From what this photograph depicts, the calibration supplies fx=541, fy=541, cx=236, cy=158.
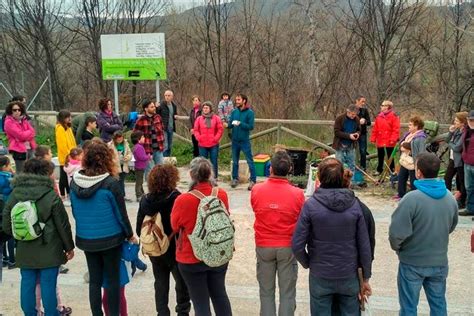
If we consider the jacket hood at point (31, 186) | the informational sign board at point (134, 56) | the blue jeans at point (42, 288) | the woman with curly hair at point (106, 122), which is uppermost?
the informational sign board at point (134, 56)

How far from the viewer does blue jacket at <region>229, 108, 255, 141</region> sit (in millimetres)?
9398

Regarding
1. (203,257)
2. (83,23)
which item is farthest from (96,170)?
(83,23)

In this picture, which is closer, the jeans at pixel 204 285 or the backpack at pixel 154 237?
the jeans at pixel 204 285

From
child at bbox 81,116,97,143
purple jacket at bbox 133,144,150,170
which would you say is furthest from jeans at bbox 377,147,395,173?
child at bbox 81,116,97,143

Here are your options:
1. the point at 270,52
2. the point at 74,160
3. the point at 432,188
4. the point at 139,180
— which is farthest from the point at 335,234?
the point at 270,52

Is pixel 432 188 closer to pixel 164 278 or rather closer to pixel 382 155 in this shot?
pixel 164 278

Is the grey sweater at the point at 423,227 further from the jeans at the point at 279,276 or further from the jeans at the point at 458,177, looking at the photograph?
the jeans at the point at 458,177

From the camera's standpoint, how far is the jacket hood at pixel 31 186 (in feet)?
13.8

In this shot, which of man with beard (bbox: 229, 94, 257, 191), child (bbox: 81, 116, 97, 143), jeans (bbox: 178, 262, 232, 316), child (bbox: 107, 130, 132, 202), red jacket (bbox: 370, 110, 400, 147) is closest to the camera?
jeans (bbox: 178, 262, 232, 316)

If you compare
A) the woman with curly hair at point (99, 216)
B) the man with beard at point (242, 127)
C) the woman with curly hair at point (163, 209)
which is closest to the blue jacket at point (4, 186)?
the woman with curly hair at point (99, 216)

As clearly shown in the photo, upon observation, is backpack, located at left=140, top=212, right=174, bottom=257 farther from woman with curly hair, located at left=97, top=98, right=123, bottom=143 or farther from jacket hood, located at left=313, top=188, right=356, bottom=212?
woman with curly hair, located at left=97, top=98, right=123, bottom=143

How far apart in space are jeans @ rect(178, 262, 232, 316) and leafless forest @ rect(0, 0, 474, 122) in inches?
396

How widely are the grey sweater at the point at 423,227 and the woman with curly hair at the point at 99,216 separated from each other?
2.08 m

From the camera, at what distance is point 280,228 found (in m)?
4.09
